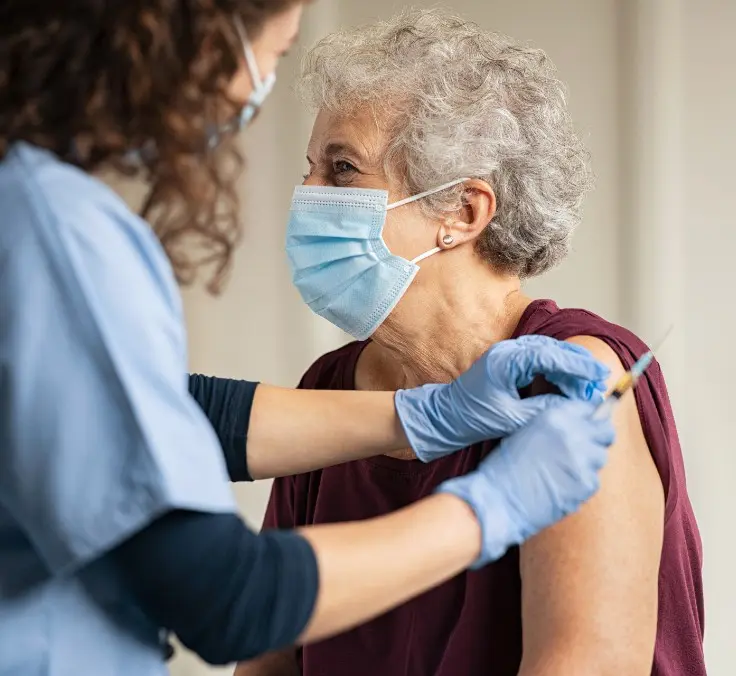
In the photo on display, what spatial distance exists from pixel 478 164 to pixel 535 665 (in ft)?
2.34

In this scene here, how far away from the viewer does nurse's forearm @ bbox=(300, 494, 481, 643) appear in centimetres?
87

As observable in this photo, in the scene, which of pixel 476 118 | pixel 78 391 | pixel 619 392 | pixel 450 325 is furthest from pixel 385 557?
pixel 476 118

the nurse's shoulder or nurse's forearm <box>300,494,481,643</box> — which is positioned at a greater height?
the nurse's shoulder

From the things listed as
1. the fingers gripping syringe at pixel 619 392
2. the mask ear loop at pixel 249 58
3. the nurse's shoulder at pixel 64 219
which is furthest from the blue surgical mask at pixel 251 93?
the fingers gripping syringe at pixel 619 392

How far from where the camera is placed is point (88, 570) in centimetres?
92

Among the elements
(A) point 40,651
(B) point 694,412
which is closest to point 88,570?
(A) point 40,651

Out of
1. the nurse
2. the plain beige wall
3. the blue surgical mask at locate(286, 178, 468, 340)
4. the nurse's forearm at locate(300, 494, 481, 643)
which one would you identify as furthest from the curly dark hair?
the plain beige wall

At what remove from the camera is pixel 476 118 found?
150cm

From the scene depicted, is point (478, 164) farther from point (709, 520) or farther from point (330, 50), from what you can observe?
point (709, 520)

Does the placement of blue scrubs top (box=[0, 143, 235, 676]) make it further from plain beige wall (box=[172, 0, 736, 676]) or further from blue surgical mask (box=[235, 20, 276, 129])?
plain beige wall (box=[172, 0, 736, 676])

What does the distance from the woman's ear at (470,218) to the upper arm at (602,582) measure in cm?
38

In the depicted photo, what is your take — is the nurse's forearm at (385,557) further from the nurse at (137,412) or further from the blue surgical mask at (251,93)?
the blue surgical mask at (251,93)

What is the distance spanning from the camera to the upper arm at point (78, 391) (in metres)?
0.78

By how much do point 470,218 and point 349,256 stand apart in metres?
0.19
